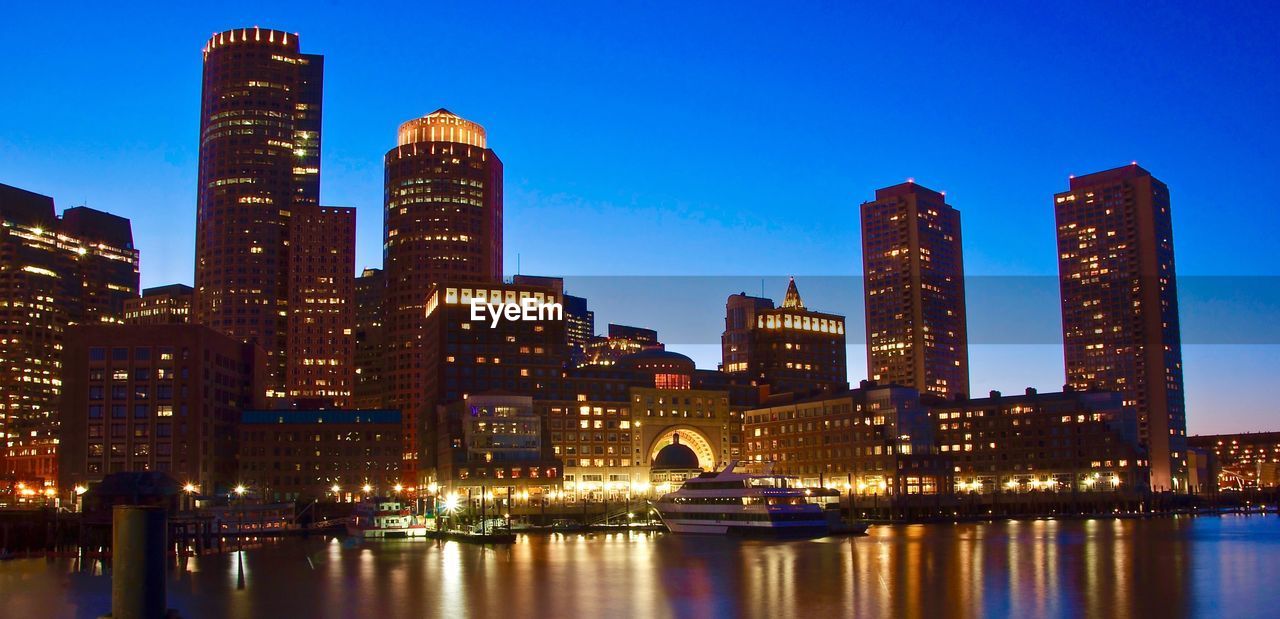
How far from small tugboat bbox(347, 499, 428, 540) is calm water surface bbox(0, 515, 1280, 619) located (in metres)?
16.7

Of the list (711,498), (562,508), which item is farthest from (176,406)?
(711,498)

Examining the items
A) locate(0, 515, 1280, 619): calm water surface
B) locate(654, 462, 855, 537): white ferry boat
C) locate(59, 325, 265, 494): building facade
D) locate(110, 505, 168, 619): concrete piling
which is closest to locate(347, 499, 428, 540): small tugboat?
locate(0, 515, 1280, 619): calm water surface

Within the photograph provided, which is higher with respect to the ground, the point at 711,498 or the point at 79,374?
the point at 79,374

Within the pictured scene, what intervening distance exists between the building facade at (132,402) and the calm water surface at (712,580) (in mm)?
70938

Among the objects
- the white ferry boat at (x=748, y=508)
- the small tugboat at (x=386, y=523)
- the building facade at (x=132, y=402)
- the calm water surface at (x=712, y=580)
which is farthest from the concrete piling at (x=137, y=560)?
the building facade at (x=132, y=402)

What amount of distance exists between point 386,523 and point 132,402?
66921 mm

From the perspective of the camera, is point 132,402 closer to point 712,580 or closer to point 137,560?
point 712,580

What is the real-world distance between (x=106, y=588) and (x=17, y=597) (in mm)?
6602

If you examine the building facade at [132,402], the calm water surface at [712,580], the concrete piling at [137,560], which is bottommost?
the calm water surface at [712,580]

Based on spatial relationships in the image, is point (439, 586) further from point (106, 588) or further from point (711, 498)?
point (711, 498)

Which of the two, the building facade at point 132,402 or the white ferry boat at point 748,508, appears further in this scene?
the building facade at point 132,402

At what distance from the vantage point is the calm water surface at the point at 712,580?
69.4m

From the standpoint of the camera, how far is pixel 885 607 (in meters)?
68.3

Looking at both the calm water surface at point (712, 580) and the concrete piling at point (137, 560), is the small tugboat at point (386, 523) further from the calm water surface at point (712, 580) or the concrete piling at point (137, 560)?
the concrete piling at point (137, 560)
